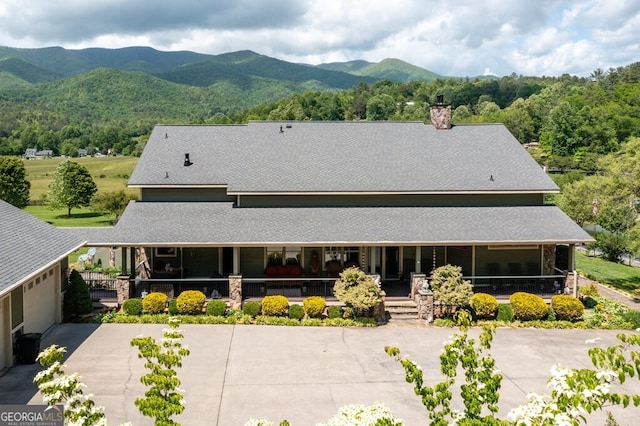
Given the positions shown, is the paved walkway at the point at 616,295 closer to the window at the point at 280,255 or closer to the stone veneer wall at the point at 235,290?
the window at the point at 280,255

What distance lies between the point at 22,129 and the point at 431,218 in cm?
14445

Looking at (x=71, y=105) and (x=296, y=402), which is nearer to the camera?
(x=296, y=402)

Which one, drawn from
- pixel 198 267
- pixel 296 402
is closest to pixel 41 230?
pixel 198 267

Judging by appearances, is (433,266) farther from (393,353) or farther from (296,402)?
(393,353)

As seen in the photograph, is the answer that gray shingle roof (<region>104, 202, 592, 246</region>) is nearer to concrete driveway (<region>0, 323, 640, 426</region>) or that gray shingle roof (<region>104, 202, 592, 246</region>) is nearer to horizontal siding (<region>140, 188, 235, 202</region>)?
horizontal siding (<region>140, 188, 235, 202</region>)

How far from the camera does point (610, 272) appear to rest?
92.0 feet

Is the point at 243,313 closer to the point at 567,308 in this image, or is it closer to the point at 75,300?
the point at 75,300

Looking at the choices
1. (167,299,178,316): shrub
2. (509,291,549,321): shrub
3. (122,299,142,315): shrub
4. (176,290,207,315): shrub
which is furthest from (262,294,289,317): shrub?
(509,291,549,321): shrub

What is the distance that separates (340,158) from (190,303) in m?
9.86

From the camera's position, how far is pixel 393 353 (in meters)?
6.89

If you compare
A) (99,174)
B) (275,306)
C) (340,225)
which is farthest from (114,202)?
(99,174)

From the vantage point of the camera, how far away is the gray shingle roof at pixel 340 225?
20.1 meters

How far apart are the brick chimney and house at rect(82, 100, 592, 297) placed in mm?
2232

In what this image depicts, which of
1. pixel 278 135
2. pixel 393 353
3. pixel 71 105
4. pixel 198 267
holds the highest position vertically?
pixel 71 105
